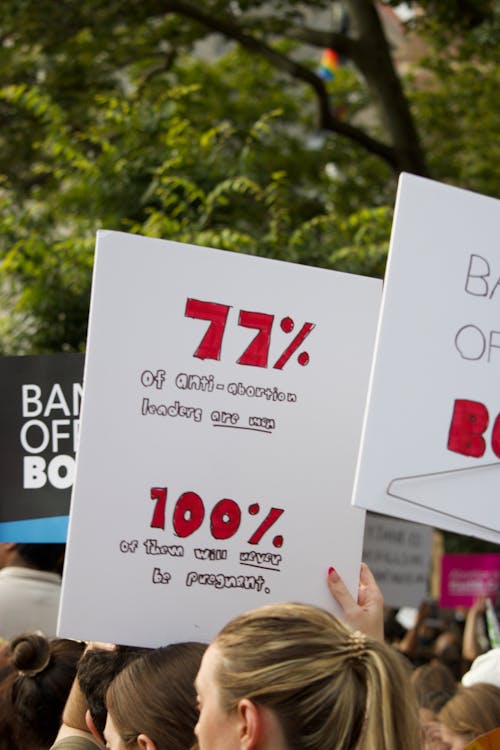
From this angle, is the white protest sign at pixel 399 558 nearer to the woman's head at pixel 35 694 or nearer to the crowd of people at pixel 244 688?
the crowd of people at pixel 244 688

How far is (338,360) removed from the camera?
2.83 meters

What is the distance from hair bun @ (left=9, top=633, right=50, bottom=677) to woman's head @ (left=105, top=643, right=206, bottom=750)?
2.65 ft

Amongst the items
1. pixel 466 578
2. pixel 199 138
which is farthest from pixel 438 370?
pixel 466 578

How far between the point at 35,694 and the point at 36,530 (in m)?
0.45

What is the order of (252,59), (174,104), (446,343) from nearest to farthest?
1. (446,343)
2. (174,104)
3. (252,59)

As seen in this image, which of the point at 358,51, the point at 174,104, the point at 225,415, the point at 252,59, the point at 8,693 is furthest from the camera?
the point at 252,59

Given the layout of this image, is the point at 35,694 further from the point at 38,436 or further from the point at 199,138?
the point at 199,138

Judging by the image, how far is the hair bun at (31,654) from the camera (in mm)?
3344

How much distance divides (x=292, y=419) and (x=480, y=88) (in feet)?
39.9

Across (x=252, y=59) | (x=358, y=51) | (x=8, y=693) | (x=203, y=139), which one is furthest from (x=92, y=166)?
(x=252, y=59)

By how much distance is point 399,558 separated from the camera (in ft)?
30.3

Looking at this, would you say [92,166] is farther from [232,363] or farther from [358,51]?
[232,363]

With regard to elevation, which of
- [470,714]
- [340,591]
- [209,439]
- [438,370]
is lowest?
[470,714]

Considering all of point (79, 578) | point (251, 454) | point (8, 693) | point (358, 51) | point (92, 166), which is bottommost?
point (8, 693)
